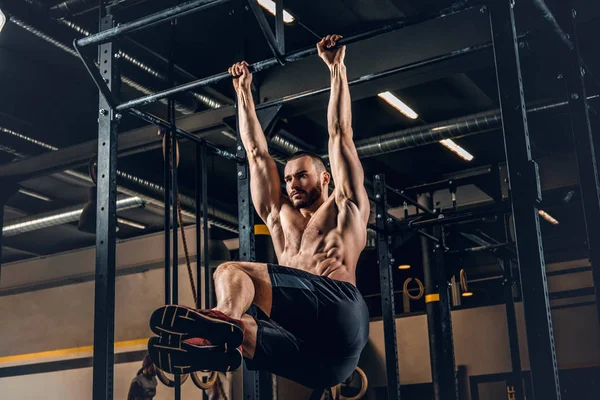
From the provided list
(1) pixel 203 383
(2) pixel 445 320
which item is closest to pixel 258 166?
(1) pixel 203 383

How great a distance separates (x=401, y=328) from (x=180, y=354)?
9389mm

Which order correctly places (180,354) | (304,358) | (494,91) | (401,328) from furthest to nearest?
1. (401,328)
2. (494,91)
3. (304,358)
4. (180,354)

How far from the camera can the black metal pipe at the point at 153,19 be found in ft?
10.7

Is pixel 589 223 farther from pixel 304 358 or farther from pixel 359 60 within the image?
pixel 359 60

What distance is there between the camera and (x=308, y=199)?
3.78 meters

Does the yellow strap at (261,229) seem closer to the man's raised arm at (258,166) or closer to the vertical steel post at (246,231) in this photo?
the vertical steel post at (246,231)

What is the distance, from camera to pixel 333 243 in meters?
3.47

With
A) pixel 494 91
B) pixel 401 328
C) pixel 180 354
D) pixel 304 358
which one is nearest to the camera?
pixel 180 354

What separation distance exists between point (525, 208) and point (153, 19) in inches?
74.1

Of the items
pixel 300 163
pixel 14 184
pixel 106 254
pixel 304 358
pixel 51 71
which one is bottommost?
pixel 304 358

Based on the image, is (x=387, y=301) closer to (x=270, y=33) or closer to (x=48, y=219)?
(x=270, y=33)

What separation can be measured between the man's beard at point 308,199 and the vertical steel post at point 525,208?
1.21 meters

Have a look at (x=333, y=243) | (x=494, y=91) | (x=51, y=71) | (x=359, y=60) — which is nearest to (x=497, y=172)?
(x=494, y=91)

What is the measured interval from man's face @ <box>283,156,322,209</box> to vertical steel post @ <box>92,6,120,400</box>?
2.96ft
